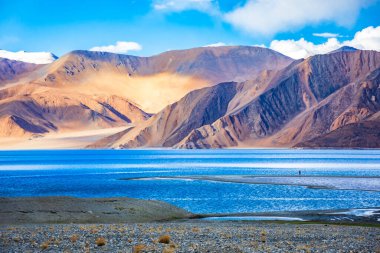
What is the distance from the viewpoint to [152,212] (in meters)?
47.5

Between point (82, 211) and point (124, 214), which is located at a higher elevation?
point (82, 211)

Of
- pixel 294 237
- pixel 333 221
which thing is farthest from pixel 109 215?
pixel 294 237

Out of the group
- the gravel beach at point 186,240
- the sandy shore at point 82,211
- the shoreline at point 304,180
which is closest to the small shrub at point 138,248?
the gravel beach at point 186,240

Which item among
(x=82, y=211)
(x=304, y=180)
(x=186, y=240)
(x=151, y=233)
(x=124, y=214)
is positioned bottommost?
(x=124, y=214)

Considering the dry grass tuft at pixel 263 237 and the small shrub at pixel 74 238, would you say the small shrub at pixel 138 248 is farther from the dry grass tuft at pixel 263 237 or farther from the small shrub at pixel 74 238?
the dry grass tuft at pixel 263 237

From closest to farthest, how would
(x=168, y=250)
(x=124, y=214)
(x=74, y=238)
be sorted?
(x=168, y=250) < (x=74, y=238) < (x=124, y=214)

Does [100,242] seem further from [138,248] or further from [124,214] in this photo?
[124,214]

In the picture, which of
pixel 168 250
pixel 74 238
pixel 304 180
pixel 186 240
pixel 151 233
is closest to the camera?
pixel 168 250

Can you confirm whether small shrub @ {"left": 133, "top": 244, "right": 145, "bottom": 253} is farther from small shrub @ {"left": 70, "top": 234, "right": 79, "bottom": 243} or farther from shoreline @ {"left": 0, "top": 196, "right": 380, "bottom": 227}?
shoreline @ {"left": 0, "top": 196, "right": 380, "bottom": 227}

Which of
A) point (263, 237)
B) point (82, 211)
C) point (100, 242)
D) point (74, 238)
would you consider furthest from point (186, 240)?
point (82, 211)

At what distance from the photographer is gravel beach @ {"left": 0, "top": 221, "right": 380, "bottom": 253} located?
83.4 ft

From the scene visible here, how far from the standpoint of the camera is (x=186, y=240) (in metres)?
28.5

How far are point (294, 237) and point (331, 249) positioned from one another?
503cm

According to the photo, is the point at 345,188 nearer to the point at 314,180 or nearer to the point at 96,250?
the point at 314,180
